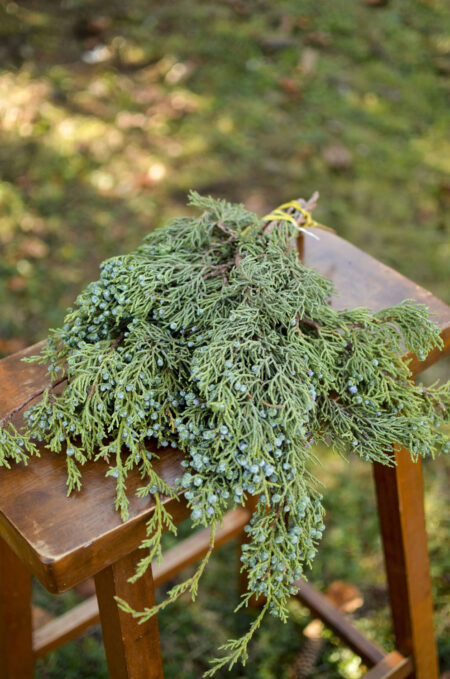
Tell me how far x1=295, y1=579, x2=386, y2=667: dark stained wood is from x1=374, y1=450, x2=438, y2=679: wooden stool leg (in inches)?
6.6

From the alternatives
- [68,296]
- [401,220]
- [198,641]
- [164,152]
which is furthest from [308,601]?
[164,152]

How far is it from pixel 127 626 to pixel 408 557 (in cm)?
77

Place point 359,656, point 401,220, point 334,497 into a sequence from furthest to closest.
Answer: point 401,220 → point 334,497 → point 359,656

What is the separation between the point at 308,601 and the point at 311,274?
1.25 m

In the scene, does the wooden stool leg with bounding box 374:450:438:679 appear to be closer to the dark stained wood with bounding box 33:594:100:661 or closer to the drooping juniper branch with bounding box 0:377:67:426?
the drooping juniper branch with bounding box 0:377:67:426

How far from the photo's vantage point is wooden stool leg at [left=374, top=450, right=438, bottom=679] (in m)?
1.53

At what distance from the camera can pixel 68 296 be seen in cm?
310

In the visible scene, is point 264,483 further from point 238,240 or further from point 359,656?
point 359,656

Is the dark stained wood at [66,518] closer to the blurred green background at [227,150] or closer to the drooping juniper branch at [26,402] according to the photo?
the drooping juniper branch at [26,402]

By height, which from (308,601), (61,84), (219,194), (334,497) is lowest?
(334,497)

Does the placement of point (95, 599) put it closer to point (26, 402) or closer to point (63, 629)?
point (63, 629)

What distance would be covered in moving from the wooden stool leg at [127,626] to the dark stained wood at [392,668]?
0.73m

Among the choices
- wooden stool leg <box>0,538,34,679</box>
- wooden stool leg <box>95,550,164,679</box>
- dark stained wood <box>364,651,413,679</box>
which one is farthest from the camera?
dark stained wood <box>364,651,413,679</box>

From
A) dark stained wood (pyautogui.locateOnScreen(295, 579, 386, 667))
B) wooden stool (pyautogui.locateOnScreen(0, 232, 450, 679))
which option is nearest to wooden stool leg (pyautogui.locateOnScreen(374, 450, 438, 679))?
wooden stool (pyautogui.locateOnScreen(0, 232, 450, 679))
